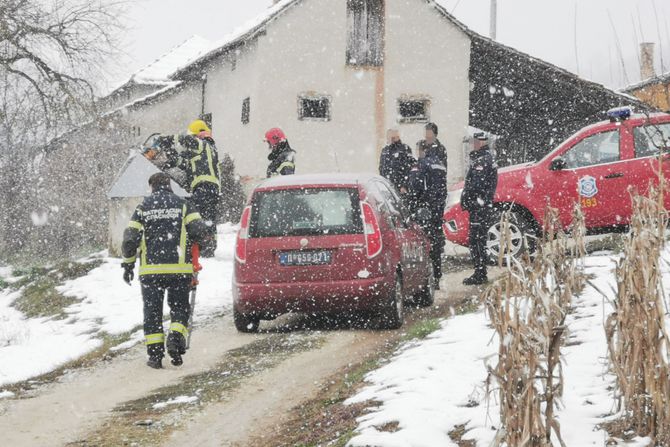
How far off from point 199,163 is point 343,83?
14255mm

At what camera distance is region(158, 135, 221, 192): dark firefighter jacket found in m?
12.1

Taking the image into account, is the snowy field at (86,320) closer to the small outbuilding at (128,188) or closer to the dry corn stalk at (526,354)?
the small outbuilding at (128,188)

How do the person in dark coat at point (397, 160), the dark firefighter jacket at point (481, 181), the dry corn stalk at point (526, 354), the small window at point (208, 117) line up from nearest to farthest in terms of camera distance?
the dry corn stalk at point (526, 354) → the dark firefighter jacket at point (481, 181) → the person in dark coat at point (397, 160) → the small window at point (208, 117)

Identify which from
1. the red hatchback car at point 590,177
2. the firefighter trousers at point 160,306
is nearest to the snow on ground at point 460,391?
the firefighter trousers at point 160,306

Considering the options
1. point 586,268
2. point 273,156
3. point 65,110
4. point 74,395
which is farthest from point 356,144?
point 74,395

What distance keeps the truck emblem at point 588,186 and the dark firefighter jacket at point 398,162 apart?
2.38 meters

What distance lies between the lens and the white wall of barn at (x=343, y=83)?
1003 inches

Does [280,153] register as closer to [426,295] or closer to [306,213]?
[426,295]

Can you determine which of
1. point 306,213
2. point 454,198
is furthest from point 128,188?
point 306,213

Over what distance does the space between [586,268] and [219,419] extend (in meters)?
5.11

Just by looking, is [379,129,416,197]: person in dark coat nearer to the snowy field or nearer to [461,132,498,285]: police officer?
A: [461,132,498,285]: police officer

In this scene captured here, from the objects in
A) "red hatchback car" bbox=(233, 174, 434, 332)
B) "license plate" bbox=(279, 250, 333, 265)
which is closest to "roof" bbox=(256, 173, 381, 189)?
"red hatchback car" bbox=(233, 174, 434, 332)

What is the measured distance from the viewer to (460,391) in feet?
A: 16.8

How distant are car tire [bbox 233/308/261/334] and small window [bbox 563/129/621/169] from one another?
520 cm
